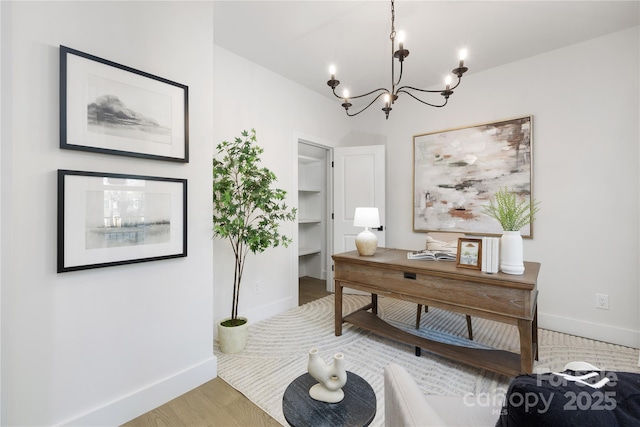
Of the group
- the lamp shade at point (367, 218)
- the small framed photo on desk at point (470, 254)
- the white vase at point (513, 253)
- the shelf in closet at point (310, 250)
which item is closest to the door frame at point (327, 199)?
the shelf in closet at point (310, 250)

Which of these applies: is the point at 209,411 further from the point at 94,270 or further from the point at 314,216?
the point at 314,216

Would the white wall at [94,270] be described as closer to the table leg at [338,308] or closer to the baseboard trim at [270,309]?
the baseboard trim at [270,309]

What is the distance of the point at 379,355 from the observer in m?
2.31

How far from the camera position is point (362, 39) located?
2.59m

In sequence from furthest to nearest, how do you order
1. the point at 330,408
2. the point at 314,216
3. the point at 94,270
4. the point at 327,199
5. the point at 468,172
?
the point at 314,216 < the point at 327,199 < the point at 468,172 < the point at 94,270 < the point at 330,408

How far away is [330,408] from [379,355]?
4.49 ft

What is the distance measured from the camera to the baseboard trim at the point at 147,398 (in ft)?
4.91

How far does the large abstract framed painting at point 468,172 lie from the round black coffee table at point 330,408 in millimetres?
2684

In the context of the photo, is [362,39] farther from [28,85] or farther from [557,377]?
[557,377]

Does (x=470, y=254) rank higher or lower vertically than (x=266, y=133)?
lower

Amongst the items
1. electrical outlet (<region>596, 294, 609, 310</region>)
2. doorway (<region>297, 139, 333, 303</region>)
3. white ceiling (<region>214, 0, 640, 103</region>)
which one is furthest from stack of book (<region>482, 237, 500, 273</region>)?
doorway (<region>297, 139, 333, 303</region>)

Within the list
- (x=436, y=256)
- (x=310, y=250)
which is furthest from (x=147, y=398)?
(x=310, y=250)

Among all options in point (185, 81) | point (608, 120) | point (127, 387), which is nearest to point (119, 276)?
point (127, 387)

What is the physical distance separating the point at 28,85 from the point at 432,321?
11.5ft
